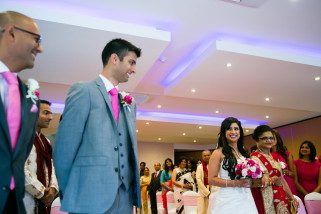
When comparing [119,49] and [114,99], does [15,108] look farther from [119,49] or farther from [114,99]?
[119,49]

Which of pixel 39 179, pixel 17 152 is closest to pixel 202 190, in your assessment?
pixel 39 179

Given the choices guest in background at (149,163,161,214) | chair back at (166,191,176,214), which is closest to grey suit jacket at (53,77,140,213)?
chair back at (166,191,176,214)

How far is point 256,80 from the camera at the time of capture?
752cm

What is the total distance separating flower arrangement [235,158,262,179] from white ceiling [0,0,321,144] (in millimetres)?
2637

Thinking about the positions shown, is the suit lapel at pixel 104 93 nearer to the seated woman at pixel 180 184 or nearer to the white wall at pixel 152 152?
the seated woman at pixel 180 184

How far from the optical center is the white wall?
18062 millimetres

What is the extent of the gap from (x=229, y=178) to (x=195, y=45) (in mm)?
3714

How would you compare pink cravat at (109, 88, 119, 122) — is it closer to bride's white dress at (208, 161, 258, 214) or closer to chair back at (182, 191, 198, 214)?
bride's white dress at (208, 161, 258, 214)

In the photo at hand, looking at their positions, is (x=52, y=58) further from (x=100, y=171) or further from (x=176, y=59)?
(x=100, y=171)

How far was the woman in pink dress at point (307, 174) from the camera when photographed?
4625mm

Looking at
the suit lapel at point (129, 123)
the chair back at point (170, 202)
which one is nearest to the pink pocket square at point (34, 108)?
the suit lapel at point (129, 123)

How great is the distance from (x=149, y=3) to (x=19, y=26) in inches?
136

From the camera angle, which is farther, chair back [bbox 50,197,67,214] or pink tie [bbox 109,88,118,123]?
chair back [bbox 50,197,67,214]

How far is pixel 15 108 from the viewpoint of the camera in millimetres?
1354
